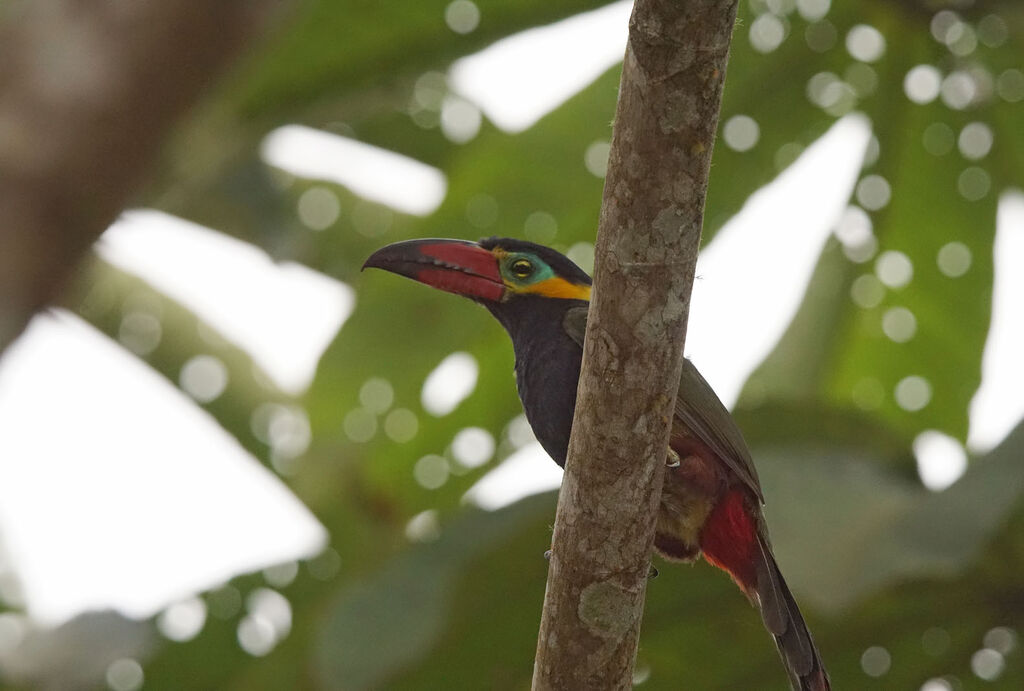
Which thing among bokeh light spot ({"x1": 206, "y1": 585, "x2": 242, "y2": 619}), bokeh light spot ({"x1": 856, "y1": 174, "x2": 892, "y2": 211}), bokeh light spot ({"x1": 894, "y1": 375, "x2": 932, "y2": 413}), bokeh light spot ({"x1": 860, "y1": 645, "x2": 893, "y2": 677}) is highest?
bokeh light spot ({"x1": 856, "y1": 174, "x2": 892, "y2": 211})

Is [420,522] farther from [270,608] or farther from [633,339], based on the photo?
[633,339]

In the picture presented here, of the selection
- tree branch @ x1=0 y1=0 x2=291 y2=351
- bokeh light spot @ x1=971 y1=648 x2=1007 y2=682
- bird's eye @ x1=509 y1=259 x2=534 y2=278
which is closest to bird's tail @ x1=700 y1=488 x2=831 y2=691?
bird's eye @ x1=509 y1=259 x2=534 y2=278

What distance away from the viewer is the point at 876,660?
383 centimetres

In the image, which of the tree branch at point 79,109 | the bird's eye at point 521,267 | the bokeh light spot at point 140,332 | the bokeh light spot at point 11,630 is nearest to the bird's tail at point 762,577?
the bird's eye at point 521,267

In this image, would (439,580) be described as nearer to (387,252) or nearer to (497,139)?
(387,252)

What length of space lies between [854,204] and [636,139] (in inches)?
111

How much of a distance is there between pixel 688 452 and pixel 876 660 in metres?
1.06

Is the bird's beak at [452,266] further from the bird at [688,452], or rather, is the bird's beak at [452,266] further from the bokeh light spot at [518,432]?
the bokeh light spot at [518,432]

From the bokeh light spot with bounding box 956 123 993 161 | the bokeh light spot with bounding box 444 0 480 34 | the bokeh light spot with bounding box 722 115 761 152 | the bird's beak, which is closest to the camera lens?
the bird's beak

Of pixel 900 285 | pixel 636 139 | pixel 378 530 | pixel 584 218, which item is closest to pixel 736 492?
Answer: pixel 636 139

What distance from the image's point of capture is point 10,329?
7.00 ft

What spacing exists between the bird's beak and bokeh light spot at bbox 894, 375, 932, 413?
6.61ft

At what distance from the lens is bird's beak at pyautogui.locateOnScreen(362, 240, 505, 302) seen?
3.38 m

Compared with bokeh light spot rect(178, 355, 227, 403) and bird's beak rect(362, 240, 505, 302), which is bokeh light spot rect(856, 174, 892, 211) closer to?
bird's beak rect(362, 240, 505, 302)
